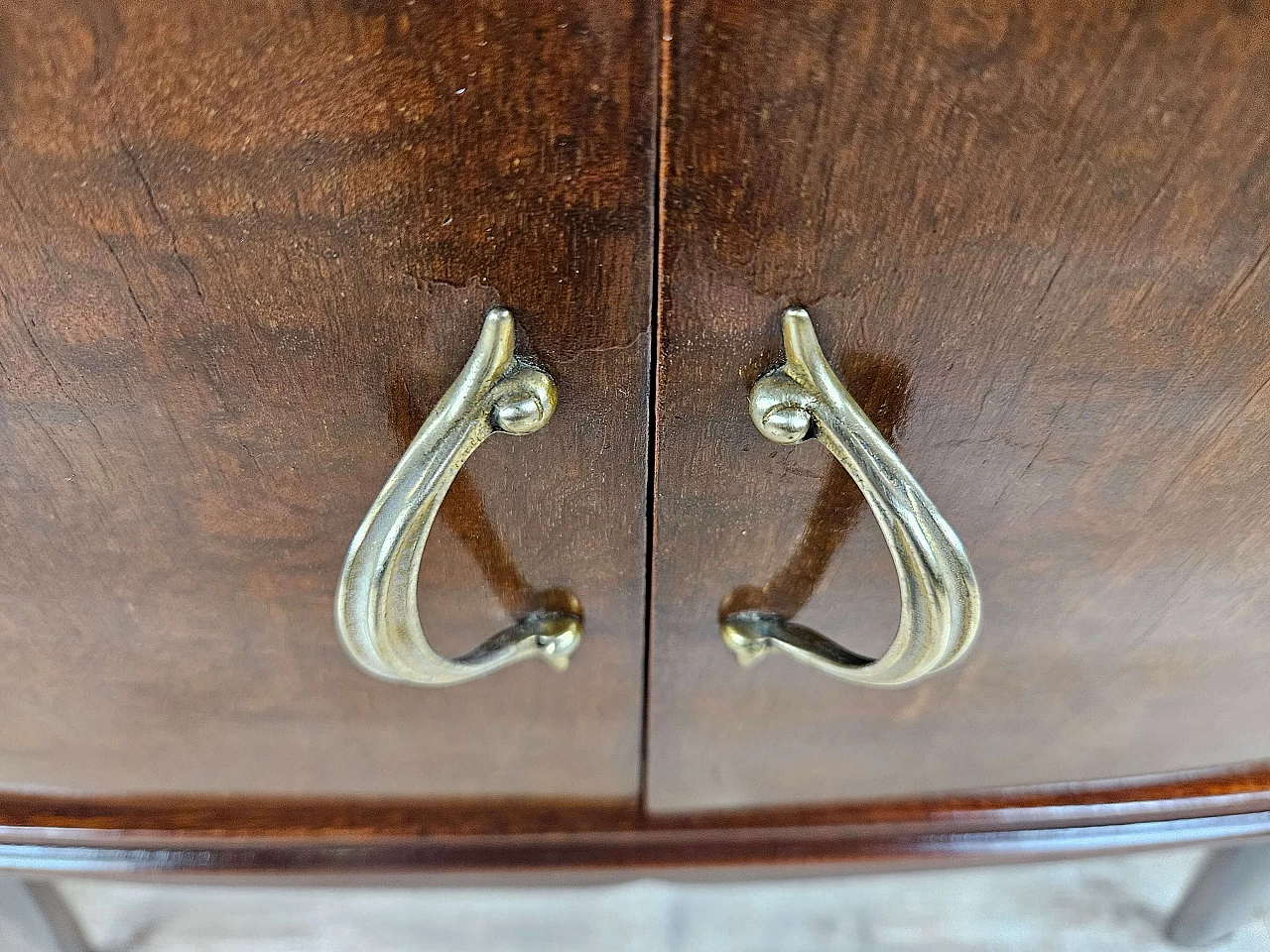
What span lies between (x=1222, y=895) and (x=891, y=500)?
1.47 feet

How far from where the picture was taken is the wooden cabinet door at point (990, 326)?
149mm

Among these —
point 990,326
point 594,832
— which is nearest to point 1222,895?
point 594,832

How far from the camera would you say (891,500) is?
0.66 ft

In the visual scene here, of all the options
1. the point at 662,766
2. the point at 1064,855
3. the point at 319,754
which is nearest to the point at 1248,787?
the point at 1064,855

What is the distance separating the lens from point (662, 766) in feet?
1.16

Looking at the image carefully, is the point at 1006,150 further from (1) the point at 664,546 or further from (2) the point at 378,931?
(2) the point at 378,931

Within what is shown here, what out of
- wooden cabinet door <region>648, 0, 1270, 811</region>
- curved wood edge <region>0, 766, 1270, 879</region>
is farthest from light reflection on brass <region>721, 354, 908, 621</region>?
curved wood edge <region>0, 766, 1270, 879</region>

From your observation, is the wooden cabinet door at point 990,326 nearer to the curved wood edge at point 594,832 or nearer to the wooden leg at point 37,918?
the curved wood edge at point 594,832

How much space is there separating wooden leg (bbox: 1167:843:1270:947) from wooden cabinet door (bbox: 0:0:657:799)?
37 centimetres

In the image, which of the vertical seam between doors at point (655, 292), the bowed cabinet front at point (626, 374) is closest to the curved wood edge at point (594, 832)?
the bowed cabinet front at point (626, 374)

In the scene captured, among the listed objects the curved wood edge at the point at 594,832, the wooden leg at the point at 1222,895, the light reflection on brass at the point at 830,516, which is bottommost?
the wooden leg at the point at 1222,895

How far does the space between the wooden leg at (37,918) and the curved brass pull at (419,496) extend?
1.05 ft

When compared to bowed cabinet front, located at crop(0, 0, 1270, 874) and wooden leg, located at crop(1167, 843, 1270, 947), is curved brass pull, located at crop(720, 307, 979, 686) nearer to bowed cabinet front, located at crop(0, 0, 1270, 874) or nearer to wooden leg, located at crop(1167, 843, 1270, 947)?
bowed cabinet front, located at crop(0, 0, 1270, 874)

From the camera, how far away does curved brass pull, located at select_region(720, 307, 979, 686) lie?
0.19m
